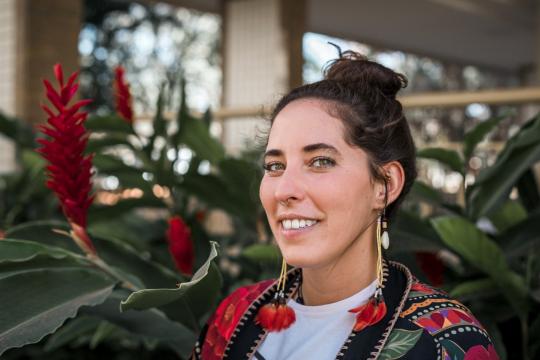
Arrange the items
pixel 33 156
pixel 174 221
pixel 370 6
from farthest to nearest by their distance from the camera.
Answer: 1. pixel 370 6
2. pixel 33 156
3. pixel 174 221

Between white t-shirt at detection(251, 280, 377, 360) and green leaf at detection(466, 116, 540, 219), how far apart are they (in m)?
0.51

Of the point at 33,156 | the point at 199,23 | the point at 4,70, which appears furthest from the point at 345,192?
the point at 199,23

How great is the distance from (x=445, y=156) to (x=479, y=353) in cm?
73

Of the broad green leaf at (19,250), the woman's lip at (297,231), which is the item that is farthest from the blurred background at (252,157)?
the woman's lip at (297,231)

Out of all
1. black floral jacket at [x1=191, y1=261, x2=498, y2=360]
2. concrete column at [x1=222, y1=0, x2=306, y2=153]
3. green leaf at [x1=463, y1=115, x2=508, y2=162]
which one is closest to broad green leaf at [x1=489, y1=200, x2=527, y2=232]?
green leaf at [x1=463, y1=115, x2=508, y2=162]

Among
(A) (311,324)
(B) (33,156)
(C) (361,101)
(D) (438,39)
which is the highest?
(D) (438,39)

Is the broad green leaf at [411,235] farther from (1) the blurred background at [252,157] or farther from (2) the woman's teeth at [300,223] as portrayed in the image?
(2) the woman's teeth at [300,223]

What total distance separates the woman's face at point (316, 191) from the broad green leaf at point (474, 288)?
1.38 feet

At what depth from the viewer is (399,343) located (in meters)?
1.05

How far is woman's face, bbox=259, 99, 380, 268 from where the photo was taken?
109 centimetres

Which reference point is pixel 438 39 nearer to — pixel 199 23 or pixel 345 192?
pixel 199 23

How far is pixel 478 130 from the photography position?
67.4 inches

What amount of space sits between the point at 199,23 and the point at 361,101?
14.5 meters

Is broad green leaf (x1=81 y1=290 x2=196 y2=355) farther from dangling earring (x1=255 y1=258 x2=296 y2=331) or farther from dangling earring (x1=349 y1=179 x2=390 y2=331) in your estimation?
dangling earring (x1=349 y1=179 x2=390 y2=331)
